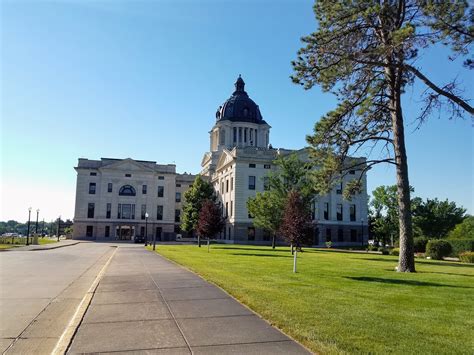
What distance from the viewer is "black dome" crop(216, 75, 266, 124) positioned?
9719cm

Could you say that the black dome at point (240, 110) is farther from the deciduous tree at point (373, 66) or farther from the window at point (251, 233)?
the deciduous tree at point (373, 66)

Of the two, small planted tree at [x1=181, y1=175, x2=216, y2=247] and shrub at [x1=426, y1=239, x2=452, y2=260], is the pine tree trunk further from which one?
small planted tree at [x1=181, y1=175, x2=216, y2=247]

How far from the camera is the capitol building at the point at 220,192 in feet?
239

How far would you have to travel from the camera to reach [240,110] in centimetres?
9788

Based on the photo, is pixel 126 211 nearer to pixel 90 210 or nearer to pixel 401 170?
pixel 90 210

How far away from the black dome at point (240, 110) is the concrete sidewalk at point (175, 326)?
86.9 metres

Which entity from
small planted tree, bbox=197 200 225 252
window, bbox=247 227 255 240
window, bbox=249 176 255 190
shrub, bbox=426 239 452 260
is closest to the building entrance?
window, bbox=247 227 255 240

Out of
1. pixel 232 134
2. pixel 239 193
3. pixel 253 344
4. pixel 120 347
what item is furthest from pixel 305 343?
pixel 232 134

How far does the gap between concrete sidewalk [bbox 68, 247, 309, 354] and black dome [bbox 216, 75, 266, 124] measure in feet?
285

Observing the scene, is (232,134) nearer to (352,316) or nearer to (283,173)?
(283,173)

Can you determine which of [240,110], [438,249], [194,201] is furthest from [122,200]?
[438,249]

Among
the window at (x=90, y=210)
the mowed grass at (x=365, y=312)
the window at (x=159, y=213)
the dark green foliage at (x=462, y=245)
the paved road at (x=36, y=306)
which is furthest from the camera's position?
the window at (x=159, y=213)

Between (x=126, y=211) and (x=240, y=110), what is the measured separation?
3455 centimetres

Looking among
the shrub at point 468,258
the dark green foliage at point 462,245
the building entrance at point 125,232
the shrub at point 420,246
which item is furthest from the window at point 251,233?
the shrub at point 468,258
